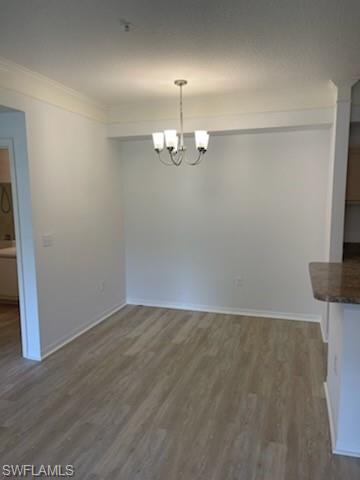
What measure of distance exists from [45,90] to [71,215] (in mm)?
1275

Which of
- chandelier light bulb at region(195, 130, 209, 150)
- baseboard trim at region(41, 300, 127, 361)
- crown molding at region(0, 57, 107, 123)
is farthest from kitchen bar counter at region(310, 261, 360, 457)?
crown molding at region(0, 57, 107, 123)

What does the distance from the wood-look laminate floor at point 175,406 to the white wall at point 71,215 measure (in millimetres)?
440

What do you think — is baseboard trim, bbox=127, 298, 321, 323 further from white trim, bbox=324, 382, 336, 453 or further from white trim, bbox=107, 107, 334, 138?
white trim, bbox=107, 107, 334, 138

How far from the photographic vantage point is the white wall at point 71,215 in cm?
344

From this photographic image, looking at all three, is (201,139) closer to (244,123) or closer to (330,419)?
(244,123)

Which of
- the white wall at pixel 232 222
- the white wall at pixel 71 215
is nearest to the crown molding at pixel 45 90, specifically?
the white wall at pixel 71 215

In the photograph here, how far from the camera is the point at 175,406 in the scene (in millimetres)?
2781

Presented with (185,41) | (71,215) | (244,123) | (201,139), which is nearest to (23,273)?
(71,215)

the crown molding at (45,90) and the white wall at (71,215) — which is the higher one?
the crown molding at (45,90)

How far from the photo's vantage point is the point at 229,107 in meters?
4.18

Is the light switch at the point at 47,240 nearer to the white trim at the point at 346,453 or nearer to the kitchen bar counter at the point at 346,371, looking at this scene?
the kitchen bar counter at the point at 346,371

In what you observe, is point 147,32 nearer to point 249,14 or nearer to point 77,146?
point 249,14

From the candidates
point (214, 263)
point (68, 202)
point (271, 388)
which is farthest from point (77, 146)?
point (271, 388)

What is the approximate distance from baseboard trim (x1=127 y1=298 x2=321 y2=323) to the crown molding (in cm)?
259
